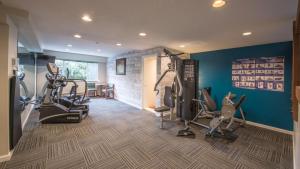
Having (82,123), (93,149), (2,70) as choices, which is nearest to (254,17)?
(93,149)

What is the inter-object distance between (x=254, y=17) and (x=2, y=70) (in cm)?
407

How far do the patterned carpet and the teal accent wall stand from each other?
1.59 ft

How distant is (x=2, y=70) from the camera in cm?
214

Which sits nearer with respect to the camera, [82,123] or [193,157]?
[193,157]

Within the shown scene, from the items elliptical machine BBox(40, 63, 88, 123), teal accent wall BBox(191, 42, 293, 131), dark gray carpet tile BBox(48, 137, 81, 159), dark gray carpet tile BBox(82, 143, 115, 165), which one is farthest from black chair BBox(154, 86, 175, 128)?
elliptical machine BBox(40, 63, 88, 123)

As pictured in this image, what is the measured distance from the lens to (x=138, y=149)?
2.60 m

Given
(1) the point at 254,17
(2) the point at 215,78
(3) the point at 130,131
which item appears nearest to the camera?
(1) the point at 254,17

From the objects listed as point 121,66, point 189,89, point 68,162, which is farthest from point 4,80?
point 121,66

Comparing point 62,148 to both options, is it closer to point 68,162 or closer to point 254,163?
point 68,162

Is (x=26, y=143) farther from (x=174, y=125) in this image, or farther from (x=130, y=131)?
(x=174, y=125)

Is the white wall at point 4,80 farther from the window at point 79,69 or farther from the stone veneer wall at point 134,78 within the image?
the window at point 79,69

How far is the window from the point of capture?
7.35m

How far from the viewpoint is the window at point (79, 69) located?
7346mm

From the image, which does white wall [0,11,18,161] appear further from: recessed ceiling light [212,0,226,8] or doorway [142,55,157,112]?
doorway [142,55,157,112]
